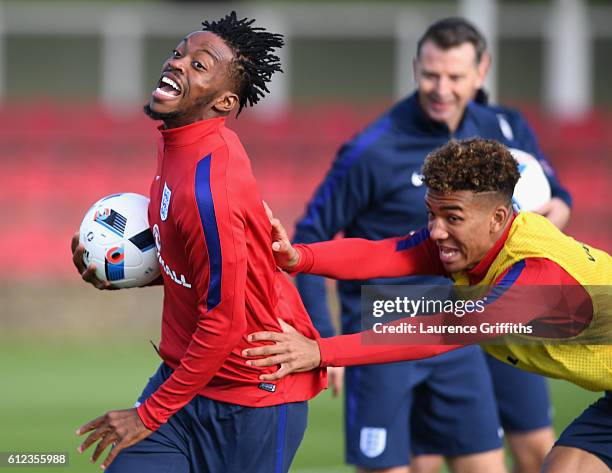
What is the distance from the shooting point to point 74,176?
15.3 m

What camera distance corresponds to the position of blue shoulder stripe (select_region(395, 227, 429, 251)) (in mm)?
5094

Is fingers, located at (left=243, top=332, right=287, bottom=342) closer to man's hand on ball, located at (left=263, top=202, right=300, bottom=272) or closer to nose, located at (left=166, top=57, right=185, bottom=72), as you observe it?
man's hand on ball, located at (left=263, top=202, right=300, bottom=272)

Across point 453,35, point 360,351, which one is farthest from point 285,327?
point 453,35

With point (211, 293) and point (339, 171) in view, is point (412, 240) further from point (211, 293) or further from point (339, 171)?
point (211, 293)

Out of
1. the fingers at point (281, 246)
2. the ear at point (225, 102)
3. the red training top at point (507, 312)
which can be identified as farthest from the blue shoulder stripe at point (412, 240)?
the ear at point (225, 102)

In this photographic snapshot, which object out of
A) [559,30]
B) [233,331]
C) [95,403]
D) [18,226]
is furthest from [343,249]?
[559,30]

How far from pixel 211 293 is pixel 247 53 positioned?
3.06 ft

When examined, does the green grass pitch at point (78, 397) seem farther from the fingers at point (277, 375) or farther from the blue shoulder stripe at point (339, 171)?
the fingers at point (277, 375)

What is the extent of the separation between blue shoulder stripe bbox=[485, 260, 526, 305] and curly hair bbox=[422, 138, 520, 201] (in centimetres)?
29

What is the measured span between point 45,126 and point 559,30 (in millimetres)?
7568

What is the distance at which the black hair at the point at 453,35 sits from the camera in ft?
20.3

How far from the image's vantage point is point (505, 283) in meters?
4.50

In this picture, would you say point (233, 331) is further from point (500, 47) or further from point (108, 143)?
point (500, 47)

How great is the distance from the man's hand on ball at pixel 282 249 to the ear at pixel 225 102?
1.27 ft
